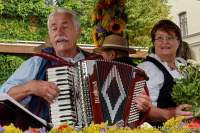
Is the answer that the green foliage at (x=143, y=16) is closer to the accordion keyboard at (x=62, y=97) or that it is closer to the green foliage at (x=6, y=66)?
the green foliage at (x=6, y=66)

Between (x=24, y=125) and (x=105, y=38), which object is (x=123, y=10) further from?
(x=24, y=125)

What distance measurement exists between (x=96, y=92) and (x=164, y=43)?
3.80 feet

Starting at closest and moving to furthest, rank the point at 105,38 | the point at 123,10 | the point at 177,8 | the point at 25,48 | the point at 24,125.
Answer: the point at 24,125
the point at 105,38
the point at 123,10
the point at 25,48
the point at 177,8

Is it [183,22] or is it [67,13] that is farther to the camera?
[183,22]

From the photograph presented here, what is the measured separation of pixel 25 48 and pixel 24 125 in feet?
16.6

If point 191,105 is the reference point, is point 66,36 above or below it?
above

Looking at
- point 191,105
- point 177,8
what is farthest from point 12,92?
point 177,8

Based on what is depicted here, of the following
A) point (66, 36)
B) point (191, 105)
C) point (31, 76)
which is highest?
point (66, 36)

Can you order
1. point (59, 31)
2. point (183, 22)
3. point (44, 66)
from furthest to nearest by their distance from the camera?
point (183, 22) → point (59, 31) → point (44, 66)

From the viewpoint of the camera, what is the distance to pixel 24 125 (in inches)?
130

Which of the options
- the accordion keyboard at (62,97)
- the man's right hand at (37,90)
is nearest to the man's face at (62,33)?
the man's right hand at (37,90)

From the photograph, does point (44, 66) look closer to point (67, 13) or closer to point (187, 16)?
point (67, 13)

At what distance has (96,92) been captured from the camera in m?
3.46

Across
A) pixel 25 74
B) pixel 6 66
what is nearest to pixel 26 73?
pixel 25 74
